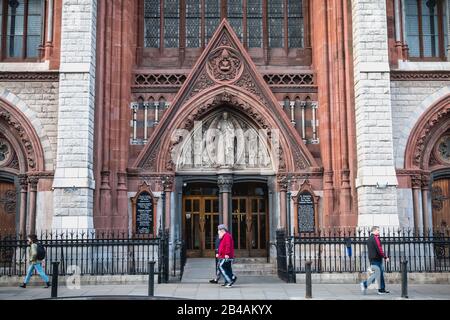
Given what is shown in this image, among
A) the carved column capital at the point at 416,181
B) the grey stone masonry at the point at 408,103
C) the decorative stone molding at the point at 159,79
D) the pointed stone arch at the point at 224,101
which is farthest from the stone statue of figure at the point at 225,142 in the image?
the carved column capital at the point at 416,181

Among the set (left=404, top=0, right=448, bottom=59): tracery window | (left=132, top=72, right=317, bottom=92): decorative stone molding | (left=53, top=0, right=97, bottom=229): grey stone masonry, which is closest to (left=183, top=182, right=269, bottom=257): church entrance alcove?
(left=132, top=72, right=317, bottom=92): decorative stone molding

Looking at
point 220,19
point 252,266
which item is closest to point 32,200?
point 252,266

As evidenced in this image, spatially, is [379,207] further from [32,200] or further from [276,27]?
[32,200]

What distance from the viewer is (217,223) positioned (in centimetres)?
2256

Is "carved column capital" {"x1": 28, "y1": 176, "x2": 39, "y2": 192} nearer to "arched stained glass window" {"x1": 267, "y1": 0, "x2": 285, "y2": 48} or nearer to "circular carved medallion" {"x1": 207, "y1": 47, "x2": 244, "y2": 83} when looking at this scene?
"circular carved medallion" {"x1": 207, "y1": 47, "x2": 244, "y2": 83}

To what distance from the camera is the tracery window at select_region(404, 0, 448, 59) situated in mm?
21141

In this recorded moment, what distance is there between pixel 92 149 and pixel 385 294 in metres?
11.2

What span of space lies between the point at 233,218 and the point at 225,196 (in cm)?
146

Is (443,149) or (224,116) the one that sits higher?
(224,116)

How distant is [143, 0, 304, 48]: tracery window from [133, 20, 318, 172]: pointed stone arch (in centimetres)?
151

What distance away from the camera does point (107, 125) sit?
66.5ft

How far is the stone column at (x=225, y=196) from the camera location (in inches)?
840
